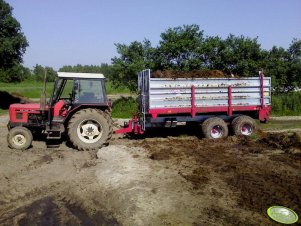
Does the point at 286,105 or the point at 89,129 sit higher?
the point at 286,105

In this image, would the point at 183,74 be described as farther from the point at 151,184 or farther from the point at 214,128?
the point at 151,184

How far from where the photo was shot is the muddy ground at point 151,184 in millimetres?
5605

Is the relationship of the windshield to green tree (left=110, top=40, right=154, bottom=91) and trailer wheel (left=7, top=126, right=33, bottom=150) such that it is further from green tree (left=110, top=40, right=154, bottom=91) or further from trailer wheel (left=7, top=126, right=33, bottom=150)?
green tree (left=110, top=40, right=154, bottom=91)

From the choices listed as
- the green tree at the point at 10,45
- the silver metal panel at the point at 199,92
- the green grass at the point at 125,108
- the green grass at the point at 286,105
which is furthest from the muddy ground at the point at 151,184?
the green tree at the point at 10,45

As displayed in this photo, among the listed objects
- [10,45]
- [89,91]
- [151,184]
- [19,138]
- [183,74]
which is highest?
[10,45]

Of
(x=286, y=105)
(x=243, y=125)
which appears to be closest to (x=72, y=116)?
(x=243, y=125)

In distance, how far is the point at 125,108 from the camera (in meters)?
21.8

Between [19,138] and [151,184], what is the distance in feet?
16.6

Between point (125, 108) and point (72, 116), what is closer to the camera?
point (72, 116)

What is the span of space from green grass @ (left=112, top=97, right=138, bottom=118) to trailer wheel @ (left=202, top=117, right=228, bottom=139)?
8.87 m

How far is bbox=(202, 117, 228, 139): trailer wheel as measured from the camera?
11833 mm

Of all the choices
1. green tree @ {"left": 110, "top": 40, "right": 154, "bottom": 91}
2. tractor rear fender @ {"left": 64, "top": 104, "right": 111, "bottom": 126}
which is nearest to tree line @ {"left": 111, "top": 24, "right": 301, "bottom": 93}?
green tree @ {"left": 110, "top": 40, "right": 154, "bottom": 91}

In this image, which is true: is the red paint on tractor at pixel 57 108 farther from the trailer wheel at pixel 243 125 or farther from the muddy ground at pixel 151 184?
the trailer wheel at pixel 243 125

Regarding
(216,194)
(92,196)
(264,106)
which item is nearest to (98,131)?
(92,196)
